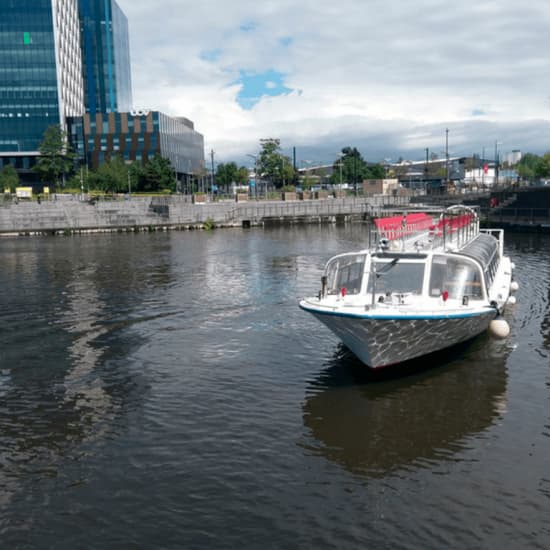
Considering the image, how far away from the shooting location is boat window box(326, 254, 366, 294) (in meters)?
20.8

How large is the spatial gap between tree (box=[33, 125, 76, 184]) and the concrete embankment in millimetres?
35447

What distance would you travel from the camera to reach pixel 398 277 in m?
20.4

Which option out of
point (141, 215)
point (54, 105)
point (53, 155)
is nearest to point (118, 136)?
point (54, 105)

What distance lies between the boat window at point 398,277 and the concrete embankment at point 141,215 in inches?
2696

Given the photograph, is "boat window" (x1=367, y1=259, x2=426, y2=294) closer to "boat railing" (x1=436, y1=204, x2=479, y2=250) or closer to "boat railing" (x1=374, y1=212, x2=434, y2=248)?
"boat railing" (x1=374, y1=212, x2=434, y2=248)

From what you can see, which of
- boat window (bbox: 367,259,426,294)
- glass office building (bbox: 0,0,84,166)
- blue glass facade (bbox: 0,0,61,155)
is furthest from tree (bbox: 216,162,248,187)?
boat window (bbox: 367,259,426,294)

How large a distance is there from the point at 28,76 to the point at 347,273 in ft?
463

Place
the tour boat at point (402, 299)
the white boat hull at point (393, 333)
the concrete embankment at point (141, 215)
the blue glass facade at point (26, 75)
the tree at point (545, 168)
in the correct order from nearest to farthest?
the white boat hull at point (393, 333) → the tour boat at point (402, 299) → the concrete embankment at point (141, 215) → the blue glass facade at point (26, 75) → the tree at point (545, 168)

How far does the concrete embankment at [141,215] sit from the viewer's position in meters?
92.9

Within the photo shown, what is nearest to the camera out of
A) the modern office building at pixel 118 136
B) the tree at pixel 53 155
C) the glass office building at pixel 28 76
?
the tree at pixel 53 155

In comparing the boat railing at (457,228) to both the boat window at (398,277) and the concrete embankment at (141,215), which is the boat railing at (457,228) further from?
the concrete embankment at (141,215)

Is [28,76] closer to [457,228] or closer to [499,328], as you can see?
[457,228]

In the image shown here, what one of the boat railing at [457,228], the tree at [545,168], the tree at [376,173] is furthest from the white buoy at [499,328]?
the tree at [376,173]

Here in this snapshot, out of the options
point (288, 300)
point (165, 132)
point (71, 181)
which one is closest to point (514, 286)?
point (288, 300)
